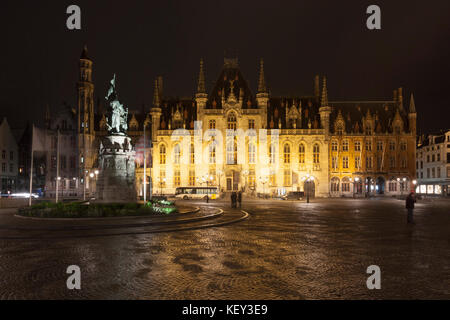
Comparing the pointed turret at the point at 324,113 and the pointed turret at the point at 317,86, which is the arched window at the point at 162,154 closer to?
the pointed turret at the point at 324,113

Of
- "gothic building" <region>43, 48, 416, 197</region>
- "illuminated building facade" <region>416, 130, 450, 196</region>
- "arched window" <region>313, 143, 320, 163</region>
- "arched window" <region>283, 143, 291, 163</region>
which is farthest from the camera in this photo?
"illuminated building facade" <region>416, 130, 450, 196</region>

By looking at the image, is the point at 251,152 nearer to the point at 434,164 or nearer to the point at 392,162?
the point at 392,162

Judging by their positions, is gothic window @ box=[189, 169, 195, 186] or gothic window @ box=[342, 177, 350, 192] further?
gothic window @ box=[342, 177, 350, 192]

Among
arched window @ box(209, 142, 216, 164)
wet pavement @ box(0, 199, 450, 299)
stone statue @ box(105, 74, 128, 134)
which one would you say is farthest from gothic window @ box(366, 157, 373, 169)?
stone statue @ box(105, 74, 128, 134)

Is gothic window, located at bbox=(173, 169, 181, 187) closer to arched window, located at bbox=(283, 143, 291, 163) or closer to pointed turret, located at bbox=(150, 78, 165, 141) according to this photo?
pointed turret, located at bbox=(150, 78, 165, 141)

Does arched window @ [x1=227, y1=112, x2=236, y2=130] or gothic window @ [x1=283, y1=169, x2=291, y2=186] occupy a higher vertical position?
arched window @ [x1=227, y1=112, x2=236, y2=130]

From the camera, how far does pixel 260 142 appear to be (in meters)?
64.2

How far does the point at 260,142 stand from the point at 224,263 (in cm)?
5363

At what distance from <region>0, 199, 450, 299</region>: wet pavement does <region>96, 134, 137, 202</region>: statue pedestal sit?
8.19 metres

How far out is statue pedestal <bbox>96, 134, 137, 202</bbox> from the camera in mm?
27000

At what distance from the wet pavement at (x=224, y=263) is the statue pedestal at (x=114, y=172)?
8192 mm

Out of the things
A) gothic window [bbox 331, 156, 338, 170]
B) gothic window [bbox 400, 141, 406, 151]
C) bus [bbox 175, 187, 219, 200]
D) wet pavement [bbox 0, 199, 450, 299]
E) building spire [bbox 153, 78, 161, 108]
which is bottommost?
bus [bbox 175, 187, 219, 200]

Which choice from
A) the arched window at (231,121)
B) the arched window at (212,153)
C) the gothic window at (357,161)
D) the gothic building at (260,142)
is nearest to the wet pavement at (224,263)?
the gothic building at (260,142)
